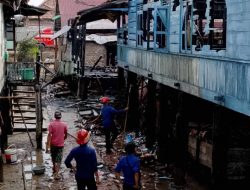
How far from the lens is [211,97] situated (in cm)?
995

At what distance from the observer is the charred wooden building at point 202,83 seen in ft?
28.9

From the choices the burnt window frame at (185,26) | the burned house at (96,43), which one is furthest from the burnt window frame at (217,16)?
the burned house at (96,43)

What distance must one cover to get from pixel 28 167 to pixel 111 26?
23.7 metres

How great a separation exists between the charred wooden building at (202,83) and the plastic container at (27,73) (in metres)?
4.18

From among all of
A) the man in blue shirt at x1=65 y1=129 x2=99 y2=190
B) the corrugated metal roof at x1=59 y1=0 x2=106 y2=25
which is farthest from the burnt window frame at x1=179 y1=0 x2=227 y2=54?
the corrugated metal roof at x1=59 y1=0 x2=106 y2=25

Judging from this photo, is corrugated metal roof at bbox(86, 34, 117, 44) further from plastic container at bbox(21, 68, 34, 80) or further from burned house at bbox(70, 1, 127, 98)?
plastic container at bbox(21, 68, 34, 80)

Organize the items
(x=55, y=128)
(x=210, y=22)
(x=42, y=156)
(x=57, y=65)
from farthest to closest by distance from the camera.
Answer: (x=57, y=65) → (x=42, y=156) → (x=55, y=128) → (x=210, y=22)

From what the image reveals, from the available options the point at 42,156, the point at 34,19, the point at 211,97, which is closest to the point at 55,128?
the point at 42,156

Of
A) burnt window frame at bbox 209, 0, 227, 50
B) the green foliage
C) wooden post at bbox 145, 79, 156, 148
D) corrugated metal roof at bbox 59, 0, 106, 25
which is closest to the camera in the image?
burnt window frame at bbox 209, 0, 227, 50

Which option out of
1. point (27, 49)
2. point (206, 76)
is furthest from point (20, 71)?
point (27, 49)

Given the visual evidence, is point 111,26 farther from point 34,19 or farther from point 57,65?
point 34,19

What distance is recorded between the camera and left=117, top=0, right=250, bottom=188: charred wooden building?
8.81 metres

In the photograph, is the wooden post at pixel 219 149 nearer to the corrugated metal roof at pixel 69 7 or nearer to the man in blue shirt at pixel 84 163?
the man in blue shirt at pixel 84 163

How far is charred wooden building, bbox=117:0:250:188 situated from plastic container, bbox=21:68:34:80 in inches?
164
